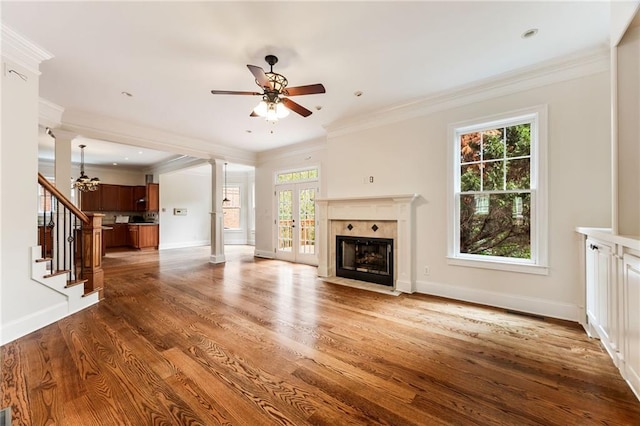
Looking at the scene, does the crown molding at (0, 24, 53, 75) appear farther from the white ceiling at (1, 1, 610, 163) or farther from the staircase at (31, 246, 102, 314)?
the staircase at (31, 246, 102, 314)

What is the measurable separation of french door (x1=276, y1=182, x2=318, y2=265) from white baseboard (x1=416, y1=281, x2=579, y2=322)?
9.50 ft

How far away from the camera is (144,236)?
8.72 m

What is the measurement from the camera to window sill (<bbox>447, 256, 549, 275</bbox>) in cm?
315

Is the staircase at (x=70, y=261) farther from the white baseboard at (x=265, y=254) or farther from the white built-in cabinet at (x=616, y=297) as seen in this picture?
the white built-in cabinet at (x=616, y=297)

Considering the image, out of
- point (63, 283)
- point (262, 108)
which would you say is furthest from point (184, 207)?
point (262, 108)

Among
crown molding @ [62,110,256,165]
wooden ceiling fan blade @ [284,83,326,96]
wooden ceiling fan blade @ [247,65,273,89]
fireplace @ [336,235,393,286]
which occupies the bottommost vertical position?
fireplace @ [336,235,393,286]

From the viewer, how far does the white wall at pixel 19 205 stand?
2512mm

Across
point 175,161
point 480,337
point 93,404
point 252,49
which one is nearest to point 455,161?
point 480,337

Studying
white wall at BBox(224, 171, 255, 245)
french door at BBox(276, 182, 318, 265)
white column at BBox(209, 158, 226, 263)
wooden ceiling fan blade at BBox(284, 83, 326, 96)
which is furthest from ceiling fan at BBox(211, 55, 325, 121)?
white wall at BBox(224, 171, 255, 245)

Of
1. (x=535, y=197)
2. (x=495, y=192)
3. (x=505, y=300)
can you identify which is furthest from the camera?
(x=495, y=192)

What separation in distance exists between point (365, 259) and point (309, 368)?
9.29ft

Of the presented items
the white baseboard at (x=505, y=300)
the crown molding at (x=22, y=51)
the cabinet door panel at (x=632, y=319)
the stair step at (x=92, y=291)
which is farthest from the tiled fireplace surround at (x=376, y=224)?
the crown molding at (x=22, y=51)

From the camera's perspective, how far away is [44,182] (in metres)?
3.14

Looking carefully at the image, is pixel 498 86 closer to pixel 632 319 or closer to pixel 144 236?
pixel 632 319
